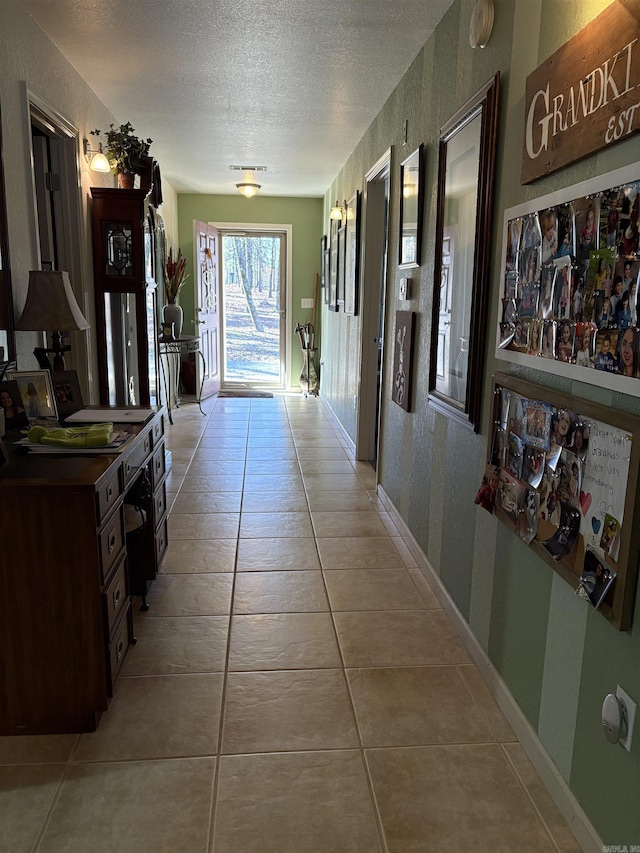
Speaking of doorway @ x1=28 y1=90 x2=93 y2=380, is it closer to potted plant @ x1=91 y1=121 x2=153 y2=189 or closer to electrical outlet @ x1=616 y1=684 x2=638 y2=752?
potted plant @ x1=91 y1=121 x2=153 y2=189

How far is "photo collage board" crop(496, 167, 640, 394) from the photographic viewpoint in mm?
1314

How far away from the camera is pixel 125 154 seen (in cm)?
367

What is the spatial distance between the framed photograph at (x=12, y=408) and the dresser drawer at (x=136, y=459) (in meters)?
0.41

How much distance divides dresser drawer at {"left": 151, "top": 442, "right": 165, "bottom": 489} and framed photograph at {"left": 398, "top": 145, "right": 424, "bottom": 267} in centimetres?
159

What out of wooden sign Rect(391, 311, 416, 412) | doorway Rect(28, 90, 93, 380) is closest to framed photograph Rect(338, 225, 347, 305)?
wooden sign Rect(391, 311, 416, 412)

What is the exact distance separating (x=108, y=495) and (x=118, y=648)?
511 mm

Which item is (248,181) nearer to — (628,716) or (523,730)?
(523,730)

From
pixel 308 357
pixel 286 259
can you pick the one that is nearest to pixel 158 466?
pixel 308 357

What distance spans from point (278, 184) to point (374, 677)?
6.06 metres

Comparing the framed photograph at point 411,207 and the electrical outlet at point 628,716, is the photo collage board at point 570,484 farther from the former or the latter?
the framed photograph at point 411,207

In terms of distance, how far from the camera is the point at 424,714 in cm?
200

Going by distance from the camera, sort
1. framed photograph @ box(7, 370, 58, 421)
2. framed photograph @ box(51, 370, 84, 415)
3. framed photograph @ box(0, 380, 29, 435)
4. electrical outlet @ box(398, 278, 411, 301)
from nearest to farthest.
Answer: framed photograph @ box(0, 380, 29, 435)
framed photograph @ box(7, 370, 58, 421)
framed photograph @ box(51, 370, 84, 415)
electrical outlet @ box(398, 278, 411, 301)

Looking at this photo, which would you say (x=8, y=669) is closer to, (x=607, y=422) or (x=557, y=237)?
(x=607, y=422)

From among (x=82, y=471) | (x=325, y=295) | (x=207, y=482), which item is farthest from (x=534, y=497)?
(x=325, y=295)
